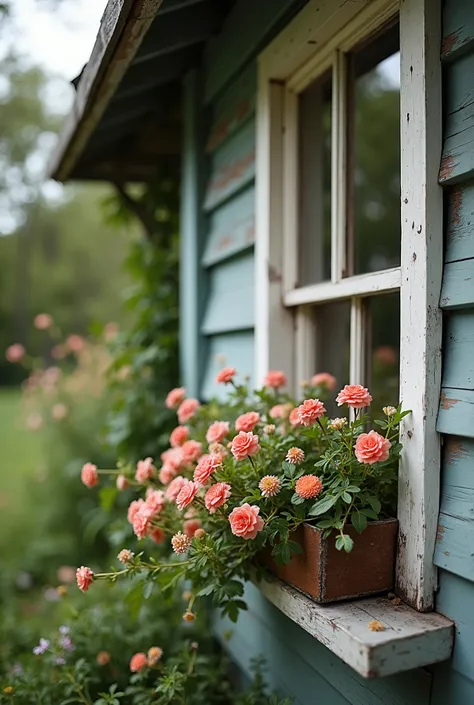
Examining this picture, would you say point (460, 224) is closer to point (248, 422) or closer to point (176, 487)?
point (248, 422)

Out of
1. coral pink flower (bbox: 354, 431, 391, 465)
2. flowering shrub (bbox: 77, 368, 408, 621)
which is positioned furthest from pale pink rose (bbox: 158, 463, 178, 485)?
coral pink flower (bbox: 354, 431, 391, 465)

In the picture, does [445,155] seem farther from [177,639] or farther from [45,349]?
[45,349]

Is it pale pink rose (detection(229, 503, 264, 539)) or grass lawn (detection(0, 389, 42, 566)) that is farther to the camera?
grass lawn (detection(0, 389, 42, 566))

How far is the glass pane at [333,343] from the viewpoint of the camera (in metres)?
1.98

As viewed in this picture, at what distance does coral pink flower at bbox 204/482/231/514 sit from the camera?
53.5 inches

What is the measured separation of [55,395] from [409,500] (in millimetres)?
3439

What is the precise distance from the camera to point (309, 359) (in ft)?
6.39

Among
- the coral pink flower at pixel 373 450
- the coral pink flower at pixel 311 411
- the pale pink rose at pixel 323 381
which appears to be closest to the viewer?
the coral pink flower at pixel 373 450

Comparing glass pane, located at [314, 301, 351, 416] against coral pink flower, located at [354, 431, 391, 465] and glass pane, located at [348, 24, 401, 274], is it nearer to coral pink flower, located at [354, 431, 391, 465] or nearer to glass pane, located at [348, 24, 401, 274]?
coral pink flower, located at [354, 431, 391, 465]

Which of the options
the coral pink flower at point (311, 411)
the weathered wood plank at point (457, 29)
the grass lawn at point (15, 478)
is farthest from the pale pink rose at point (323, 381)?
the grass lawn at point (15, 478)

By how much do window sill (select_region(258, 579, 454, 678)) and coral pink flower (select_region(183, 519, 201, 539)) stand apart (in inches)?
14.5

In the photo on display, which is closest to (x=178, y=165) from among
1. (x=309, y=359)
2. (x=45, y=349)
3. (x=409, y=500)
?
(x=309, y=359)

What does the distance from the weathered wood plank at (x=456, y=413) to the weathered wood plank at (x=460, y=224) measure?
0.89 ft

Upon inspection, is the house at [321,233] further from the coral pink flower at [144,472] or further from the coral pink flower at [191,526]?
the coral pink flower at [144,472]
